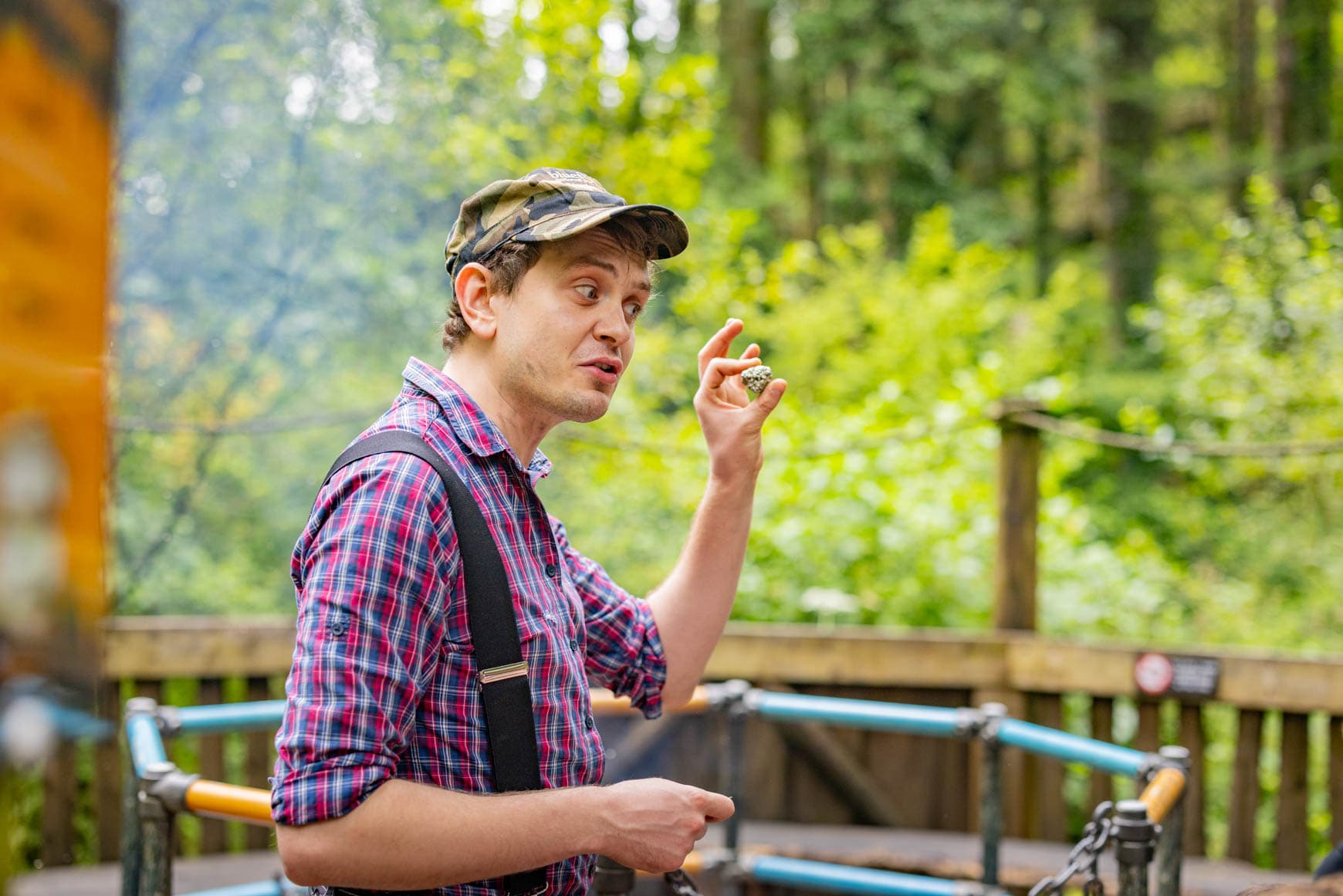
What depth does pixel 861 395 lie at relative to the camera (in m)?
8.54

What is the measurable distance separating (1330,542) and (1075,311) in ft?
20.8

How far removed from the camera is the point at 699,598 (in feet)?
6.06

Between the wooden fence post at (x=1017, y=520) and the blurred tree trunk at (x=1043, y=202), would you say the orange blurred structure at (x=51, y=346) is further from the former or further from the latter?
the blurred tree trunk at (x=1043, y=202)

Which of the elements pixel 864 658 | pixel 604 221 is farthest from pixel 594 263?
pixel 864 658

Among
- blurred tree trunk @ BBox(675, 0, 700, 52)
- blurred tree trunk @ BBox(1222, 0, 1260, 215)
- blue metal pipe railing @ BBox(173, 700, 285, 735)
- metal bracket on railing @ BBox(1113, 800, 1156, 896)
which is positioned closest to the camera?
metal bracket on railing @ BBox(1113, 800, 1156, 896)

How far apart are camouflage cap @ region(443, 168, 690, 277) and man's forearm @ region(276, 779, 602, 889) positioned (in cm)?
64

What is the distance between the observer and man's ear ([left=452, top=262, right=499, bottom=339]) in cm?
149

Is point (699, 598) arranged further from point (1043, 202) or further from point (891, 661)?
point (1043, 202)

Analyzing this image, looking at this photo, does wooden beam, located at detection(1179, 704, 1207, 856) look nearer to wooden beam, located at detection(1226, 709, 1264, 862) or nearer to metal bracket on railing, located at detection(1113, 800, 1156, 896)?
wooden beam, located at detection(1226, 709, 1264, 862)

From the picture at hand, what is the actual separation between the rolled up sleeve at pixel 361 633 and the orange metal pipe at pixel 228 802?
79 centimetres

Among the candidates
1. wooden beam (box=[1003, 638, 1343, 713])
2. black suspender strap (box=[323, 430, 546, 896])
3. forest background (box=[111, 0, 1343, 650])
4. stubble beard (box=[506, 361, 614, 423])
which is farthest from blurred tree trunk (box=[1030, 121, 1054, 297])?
black suspender strap (box=[323, 430, 546, 896])

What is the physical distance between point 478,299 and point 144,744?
1.21 m

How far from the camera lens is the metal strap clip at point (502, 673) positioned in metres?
1.29

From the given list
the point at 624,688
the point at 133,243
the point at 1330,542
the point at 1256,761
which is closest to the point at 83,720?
the point at 624,688
